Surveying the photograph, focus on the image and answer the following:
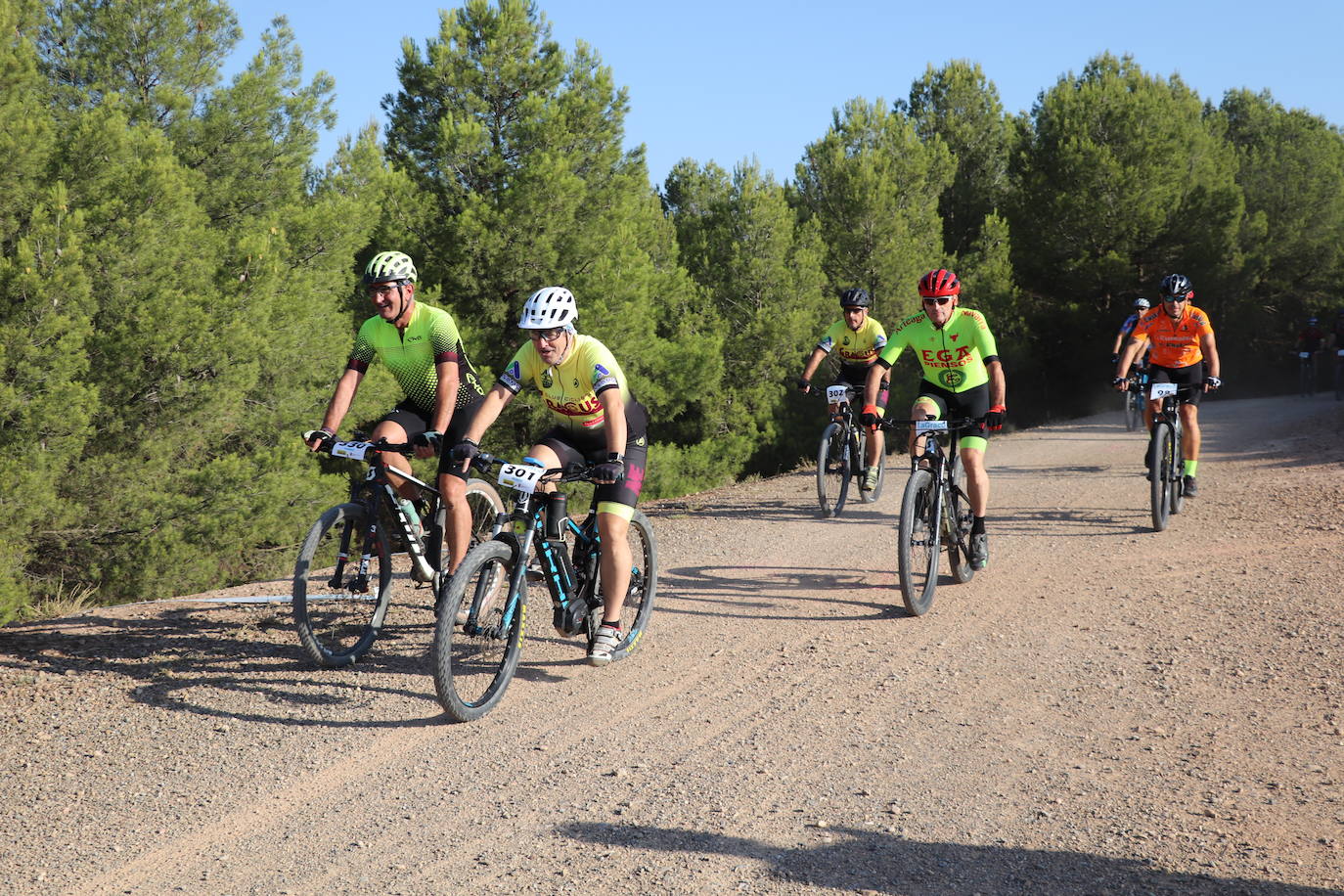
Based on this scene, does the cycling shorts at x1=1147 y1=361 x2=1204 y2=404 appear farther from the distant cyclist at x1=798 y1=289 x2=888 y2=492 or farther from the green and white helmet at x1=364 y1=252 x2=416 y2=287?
the green and white helmet at x1=364 y1=252 x2=416 y2=287

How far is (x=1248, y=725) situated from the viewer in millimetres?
4906

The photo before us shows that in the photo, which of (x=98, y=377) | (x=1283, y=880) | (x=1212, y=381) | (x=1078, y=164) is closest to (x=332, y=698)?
(x=1283, y=880)

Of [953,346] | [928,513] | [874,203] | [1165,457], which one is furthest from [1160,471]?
[874,203]

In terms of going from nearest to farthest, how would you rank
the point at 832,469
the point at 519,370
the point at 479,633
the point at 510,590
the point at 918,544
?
the point at 479,633 < the point at 510,590 < the point at 519,370 < the point at 918,544 < the point at 832,469

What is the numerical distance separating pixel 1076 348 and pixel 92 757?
3659 centimetres

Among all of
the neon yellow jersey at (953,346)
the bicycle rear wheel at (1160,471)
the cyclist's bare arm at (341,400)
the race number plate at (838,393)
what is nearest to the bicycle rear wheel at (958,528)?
the neon yellow jersey at (953,346)

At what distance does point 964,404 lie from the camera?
7.45m

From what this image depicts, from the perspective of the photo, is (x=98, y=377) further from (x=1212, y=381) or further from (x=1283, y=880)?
(x=1283, y=880)

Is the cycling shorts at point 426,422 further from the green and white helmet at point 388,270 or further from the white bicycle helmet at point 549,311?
the white bicycle helmet at point 549,311

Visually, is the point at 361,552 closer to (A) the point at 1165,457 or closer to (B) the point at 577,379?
(B) the point at 577,379

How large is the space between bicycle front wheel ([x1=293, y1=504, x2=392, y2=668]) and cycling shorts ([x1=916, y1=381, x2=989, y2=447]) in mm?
3852

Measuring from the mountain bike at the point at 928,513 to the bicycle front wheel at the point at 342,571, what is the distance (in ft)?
10.3

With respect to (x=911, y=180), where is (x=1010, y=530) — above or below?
below

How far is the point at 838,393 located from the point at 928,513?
372cm
